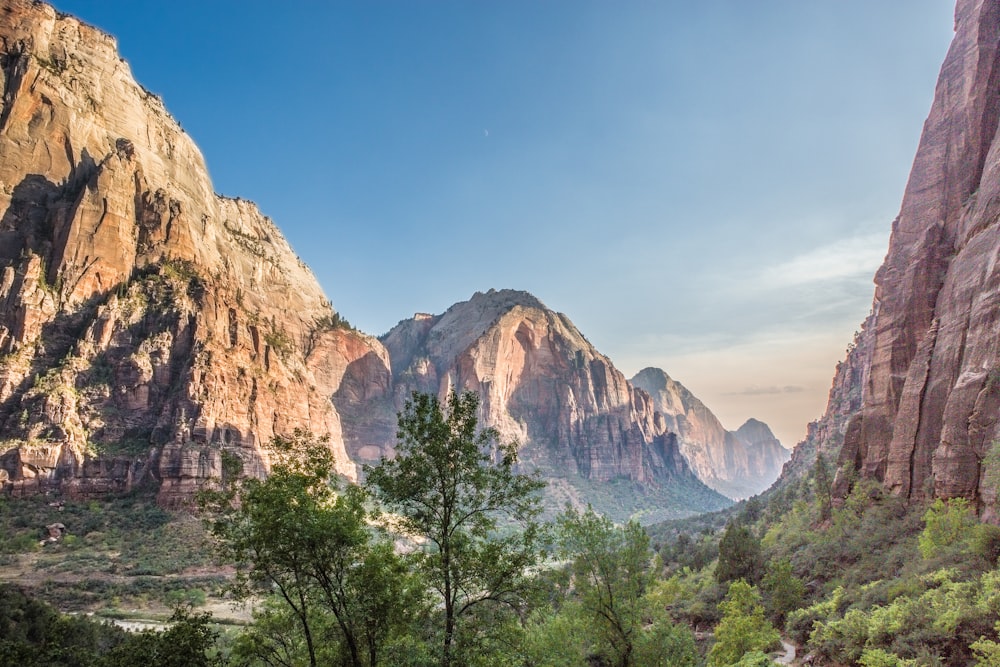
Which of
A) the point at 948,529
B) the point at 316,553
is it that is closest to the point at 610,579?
the point at 316,553

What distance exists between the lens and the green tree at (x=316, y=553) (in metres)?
11.5

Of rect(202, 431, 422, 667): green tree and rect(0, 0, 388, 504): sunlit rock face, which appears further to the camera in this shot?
rect(0, 0, 388, 504): sunlit rock face

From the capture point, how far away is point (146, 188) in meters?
87.4

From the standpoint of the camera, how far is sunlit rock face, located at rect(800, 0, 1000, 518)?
2902 cm

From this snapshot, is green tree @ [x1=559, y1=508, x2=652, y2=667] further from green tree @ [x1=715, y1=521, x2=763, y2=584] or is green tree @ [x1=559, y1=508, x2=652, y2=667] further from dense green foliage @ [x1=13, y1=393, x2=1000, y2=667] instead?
green tree @ [x1=715, y1=521, x2=763, y2=584]

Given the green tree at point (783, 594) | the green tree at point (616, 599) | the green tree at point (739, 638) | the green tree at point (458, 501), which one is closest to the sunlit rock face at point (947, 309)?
the green tree at point (783, 594)

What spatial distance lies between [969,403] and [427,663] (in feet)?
112

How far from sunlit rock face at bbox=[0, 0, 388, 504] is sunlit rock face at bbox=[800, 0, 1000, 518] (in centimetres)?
7629

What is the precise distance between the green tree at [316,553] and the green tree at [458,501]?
1.00 m

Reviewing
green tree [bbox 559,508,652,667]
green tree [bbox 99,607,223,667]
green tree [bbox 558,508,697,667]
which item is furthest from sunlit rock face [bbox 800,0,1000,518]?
green tree [bbox 99,607,223,667]

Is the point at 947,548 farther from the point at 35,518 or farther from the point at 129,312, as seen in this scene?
the point at 129,312

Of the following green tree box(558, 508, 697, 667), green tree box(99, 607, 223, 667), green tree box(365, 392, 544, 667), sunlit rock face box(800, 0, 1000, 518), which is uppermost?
sunlit rock face box(800, 0, 1000, 518)

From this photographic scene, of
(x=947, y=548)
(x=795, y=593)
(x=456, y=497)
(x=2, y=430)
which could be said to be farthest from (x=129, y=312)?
(x=947, y=548)

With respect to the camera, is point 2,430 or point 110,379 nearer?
point 2,430
